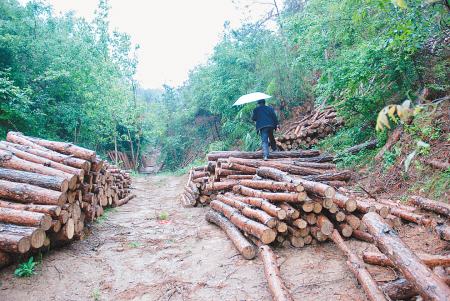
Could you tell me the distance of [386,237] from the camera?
2.61 meters

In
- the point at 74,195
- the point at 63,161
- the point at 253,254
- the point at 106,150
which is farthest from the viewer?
the point at 106,150

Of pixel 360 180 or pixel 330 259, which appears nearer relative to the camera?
pixel 330 259

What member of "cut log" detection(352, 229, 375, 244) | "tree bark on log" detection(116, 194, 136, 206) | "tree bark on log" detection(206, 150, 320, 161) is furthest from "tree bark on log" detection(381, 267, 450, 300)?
"tree bark on log" detection(116, 194, 136, 206)

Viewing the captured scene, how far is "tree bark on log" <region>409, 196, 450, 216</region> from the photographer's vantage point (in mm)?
3413

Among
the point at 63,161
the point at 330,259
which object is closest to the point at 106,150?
the point at 63,161

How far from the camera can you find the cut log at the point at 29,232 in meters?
3.51

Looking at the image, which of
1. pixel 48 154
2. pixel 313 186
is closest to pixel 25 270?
pixel 48 154

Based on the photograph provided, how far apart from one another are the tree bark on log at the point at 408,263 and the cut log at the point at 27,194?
4.78 m

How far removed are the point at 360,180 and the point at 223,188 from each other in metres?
3.48

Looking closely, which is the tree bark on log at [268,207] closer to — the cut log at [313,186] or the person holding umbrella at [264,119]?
the cut log at [313,186]

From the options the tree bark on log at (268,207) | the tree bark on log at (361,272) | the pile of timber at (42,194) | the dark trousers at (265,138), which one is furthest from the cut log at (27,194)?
the dark trousers at (265,138)

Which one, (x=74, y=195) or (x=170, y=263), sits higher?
(x=74, y=195)

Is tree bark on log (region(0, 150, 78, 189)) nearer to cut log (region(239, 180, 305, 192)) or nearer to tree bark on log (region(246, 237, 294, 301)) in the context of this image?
cut log (region(239, 180, 305, 192))

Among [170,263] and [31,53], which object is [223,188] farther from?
[31,53]
